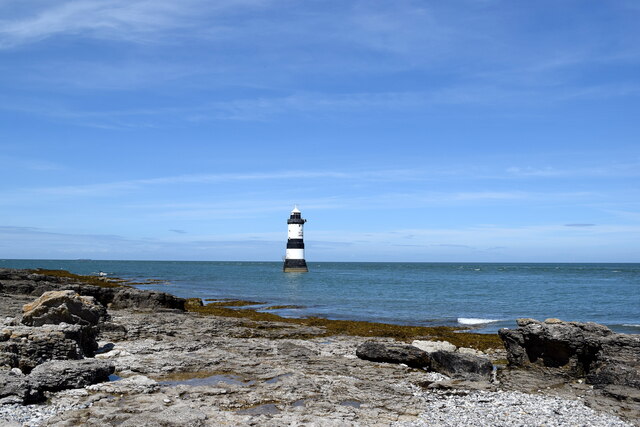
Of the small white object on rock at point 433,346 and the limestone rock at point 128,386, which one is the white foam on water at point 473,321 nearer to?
the small white object on rock at point 433,346

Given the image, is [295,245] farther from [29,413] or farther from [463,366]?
[29,413]

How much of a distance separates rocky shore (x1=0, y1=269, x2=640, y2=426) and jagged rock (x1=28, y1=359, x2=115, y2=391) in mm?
27

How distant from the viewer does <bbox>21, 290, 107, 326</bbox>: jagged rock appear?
16547mm

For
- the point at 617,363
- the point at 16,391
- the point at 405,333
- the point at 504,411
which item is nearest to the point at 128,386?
the point at 16,391

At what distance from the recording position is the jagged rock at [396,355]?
15.7 meters

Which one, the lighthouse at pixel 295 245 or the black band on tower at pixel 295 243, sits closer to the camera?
the lighthouse at pixel 295 245

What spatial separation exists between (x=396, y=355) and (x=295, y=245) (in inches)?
3007

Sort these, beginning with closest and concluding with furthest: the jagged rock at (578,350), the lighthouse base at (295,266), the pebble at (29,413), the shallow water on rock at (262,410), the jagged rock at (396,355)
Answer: the pebble at (29,413) < the shallow water on rock at (262,410) < the jagged rock at (578,350) < the jagged rock at (396,355) < the lighthouse base at (295,266)

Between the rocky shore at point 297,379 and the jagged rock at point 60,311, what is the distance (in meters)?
0.04

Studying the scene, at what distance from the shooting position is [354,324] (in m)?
27.4

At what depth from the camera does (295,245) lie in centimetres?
9200

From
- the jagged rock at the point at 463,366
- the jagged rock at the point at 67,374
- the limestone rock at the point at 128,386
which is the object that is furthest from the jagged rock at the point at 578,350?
the jagged rock at the point at 67,374

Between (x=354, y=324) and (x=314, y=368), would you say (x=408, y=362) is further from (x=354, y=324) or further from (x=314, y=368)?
(x=354, y=324)

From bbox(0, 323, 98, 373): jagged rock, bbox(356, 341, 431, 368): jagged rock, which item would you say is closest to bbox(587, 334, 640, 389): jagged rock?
bbox(356, 341, 431, 368): jagged rock
